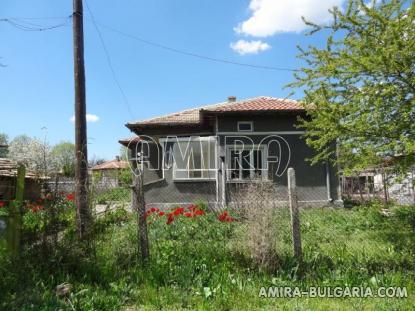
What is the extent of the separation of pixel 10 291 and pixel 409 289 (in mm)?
5061

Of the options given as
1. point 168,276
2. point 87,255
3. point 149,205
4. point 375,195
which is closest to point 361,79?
point 168,276

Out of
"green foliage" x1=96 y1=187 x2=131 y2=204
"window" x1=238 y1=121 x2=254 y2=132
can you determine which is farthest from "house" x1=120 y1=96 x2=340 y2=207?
"green foliage" x1=96 y1=187 x2=131 y2=204

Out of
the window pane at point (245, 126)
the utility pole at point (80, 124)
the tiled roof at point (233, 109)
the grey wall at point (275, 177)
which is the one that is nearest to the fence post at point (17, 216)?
the utility pole at point (80, 124)

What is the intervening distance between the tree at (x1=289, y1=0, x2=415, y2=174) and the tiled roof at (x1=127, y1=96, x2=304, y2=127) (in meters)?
6.17

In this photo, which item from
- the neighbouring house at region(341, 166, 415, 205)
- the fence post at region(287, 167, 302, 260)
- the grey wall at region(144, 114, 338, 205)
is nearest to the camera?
the fence post at region(287, 167, 302, 260)

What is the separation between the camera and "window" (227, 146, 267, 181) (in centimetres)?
1361

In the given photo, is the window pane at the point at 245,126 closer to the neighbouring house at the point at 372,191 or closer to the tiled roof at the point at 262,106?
the tiled roof at the point at 262,106

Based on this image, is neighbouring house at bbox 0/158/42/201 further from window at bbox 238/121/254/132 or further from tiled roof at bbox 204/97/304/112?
window at bbox 238/121/254/132

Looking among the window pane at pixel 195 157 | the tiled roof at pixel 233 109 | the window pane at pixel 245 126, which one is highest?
the tiled roof at pixel 233 109

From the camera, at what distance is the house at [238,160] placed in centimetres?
1343

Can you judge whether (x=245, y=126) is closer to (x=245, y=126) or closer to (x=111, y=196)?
(x=245, y=126)

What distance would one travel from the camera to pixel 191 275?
15.8 ft

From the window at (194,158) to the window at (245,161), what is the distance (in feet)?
2.38

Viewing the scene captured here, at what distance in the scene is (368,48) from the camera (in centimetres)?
562
